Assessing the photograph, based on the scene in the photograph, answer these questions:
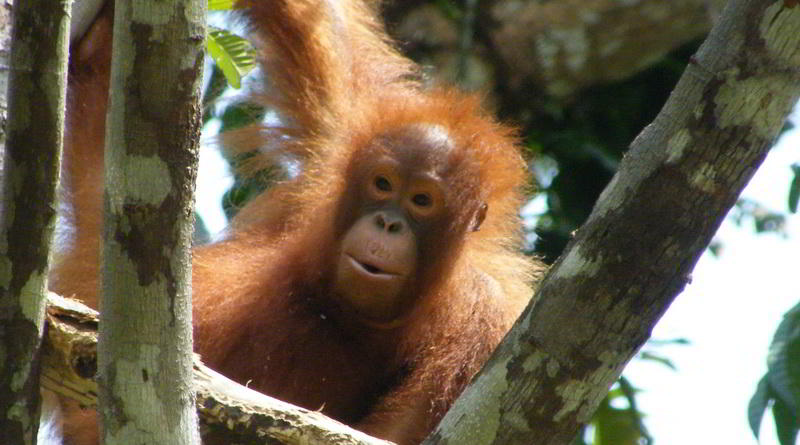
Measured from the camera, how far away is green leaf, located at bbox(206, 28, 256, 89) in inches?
156

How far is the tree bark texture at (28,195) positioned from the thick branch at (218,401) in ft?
0.49

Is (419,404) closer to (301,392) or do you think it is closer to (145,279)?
(301,392)

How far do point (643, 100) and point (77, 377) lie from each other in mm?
5725

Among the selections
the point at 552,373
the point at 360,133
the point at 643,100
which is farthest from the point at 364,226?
the point at 643,100

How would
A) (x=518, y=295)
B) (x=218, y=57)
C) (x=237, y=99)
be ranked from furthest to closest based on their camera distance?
(x=237, y=99) → (x=518, y=295) → (x=218, y=57)

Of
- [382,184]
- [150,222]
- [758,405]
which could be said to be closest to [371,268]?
[382,184]

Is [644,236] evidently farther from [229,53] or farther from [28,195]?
[229,53]

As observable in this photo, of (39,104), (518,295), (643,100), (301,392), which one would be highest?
(643,100)

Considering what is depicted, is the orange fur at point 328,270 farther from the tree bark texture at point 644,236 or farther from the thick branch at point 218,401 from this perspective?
the tree bark texture at point 644,236

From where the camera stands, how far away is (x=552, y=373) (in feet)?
8.52

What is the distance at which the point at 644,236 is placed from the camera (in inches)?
101

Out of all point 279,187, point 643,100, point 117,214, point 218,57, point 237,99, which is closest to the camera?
point 117,214

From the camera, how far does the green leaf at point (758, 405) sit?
380cm

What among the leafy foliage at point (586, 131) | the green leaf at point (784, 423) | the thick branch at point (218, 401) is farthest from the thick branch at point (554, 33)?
the thick branch at point (218, 401)
